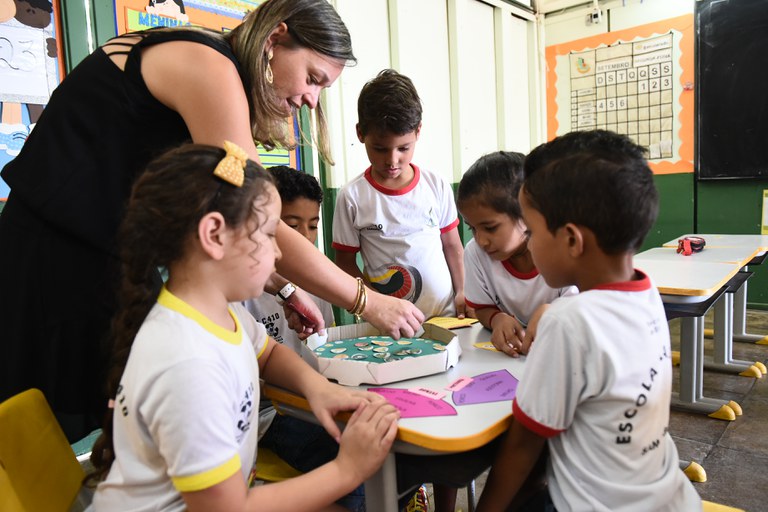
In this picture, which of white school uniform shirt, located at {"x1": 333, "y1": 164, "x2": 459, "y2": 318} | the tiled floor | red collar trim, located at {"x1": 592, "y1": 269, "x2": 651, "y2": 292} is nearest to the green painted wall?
the tiled floor

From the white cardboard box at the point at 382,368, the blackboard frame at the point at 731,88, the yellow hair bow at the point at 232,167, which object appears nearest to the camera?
the yellow hair bow at the point at 232,167

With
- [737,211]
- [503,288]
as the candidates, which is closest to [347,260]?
[503,288]

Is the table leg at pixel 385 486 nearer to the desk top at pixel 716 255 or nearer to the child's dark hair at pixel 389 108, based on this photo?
the child's dark hair at pixel 389 108

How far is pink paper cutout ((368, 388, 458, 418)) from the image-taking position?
0.89 m

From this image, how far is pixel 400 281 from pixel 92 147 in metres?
1.28

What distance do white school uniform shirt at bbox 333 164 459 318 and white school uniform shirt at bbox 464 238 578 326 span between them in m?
0.48

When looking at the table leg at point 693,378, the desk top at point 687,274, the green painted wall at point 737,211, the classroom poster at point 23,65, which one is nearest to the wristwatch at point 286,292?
the classroom poster at point 23,65

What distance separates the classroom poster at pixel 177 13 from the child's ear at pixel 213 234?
6.21 ft

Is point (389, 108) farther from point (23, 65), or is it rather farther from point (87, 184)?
point (23, 65)

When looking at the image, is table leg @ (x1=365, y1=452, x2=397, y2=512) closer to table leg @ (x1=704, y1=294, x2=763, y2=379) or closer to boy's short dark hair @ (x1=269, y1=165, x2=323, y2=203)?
boy's short dark hair @ (x1=269, y1=165, x2=323, y2=203)

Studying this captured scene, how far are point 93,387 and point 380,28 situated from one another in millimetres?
3082

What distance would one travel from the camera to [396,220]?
2084 mm

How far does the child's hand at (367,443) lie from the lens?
0.84m

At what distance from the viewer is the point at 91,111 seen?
0.97 metres
